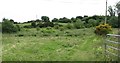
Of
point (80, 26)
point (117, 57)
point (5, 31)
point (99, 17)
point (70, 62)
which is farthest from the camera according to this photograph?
point (99, 17)

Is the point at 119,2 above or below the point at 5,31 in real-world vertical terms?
above

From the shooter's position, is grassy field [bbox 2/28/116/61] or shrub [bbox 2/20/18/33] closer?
grassy field [bbox 2/28/116/61]

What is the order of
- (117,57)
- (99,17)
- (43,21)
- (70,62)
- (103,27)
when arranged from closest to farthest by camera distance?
(117,57), (70,62), (103,27), (99,17), (43,21)

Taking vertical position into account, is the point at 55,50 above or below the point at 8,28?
above

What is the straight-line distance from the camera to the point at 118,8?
52000 mm

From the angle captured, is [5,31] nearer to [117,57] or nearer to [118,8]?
[118,8]

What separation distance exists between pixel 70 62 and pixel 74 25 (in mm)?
47662

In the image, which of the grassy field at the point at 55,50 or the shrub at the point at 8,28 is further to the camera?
the shrub at the point at 8,28

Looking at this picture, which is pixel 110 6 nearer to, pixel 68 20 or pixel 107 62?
pixel 68 20

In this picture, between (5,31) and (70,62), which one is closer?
(70,62)

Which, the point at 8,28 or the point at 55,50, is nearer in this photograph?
the point at 55,50

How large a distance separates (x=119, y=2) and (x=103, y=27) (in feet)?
56.9

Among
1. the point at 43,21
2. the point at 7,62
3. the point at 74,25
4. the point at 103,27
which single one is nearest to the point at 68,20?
the point at 43,21

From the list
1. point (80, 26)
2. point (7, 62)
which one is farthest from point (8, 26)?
point (7, 62)
